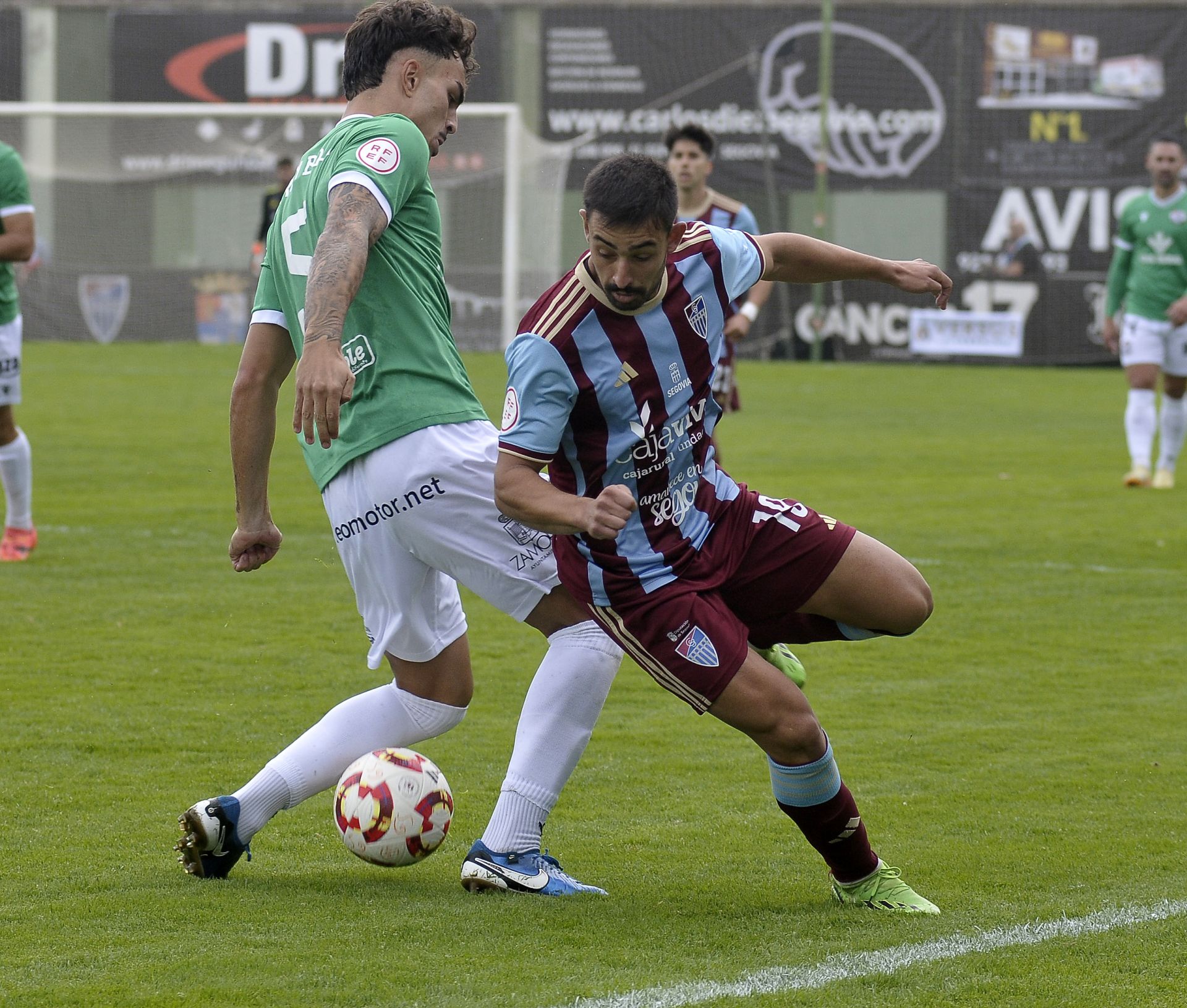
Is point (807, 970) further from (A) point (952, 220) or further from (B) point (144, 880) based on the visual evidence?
(A) point (952, 220)

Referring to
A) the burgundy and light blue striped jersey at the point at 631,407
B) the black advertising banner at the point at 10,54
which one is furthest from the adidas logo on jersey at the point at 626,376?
the black advertising banner at the point at 10,54

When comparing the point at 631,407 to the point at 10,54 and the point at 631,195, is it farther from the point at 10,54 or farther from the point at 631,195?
the point at 10,54

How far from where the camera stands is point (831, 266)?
4199 millimetres

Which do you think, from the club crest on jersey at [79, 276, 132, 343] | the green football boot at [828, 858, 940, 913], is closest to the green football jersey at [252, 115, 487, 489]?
the green football boot at [828, 858, 940, 913]

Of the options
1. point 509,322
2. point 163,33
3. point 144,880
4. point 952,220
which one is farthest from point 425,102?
point 163,33

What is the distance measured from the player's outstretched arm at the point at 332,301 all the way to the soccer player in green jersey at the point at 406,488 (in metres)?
0.12

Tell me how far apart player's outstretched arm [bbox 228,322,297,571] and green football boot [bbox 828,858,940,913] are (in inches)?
61.1

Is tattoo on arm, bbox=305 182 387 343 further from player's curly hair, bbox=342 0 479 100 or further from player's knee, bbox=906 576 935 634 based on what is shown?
player's knee, bbox=906 576 935 634

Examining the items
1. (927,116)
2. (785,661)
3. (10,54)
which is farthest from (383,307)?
(10,54)

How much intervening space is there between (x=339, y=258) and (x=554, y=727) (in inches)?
48.0

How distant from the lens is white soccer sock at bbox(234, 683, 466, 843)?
4020 millimetres

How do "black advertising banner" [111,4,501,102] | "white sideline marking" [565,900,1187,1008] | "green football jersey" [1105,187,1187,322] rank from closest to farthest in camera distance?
1. "white sideline marking" [565,900,1187,1008]
2. "green football jersey" [1105,187,1187,322]
3. "black advertising banner" [111,4,501,102]

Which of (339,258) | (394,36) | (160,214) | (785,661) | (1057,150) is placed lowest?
(785,661)

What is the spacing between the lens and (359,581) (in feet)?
13.2
